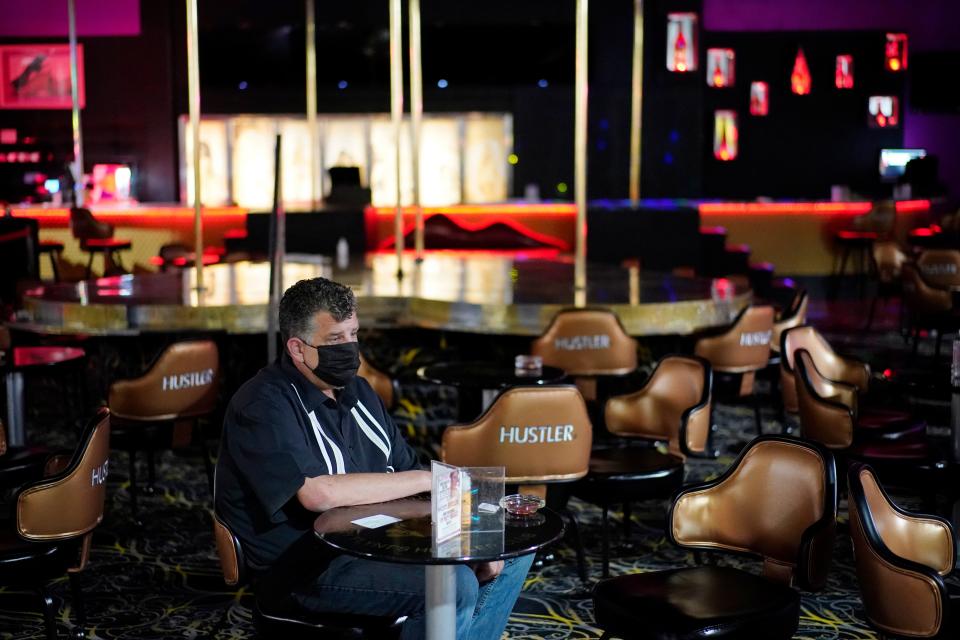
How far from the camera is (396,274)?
27.6 feet

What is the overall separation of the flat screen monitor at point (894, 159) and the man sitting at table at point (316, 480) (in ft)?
46.5

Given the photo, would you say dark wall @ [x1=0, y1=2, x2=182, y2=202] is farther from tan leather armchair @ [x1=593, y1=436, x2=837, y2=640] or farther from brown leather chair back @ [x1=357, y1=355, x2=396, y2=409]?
tan leather armchair @ [x1=593, y1=436, x2=837, y2=640]

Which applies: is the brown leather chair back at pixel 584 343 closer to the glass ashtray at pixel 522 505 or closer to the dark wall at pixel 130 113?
the glass ashtray at pixel 522 505

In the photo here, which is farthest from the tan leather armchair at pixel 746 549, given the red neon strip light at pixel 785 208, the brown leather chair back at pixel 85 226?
the red neon strip light at pixel 785 208

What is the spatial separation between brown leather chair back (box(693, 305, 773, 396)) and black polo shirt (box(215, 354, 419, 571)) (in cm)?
353

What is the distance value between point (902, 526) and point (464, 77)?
12776 mm

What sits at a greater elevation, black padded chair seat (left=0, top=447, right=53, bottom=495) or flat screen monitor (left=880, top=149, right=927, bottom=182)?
flat screen monitor (left=880, top=149, right=927, bottom=182)

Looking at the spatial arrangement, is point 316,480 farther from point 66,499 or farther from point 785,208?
point 785,208

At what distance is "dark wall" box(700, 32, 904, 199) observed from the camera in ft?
53.6

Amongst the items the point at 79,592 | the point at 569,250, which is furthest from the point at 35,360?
the point at 569,250

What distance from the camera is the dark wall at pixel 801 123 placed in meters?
16.3

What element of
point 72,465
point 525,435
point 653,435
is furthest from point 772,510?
point 72,465

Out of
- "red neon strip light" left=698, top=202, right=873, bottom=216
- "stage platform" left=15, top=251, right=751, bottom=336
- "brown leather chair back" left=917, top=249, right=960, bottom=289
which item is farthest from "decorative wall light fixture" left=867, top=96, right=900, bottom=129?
"stage platform" left=15, top=251, right=751, bottom=336

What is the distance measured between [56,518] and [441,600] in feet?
4.75
